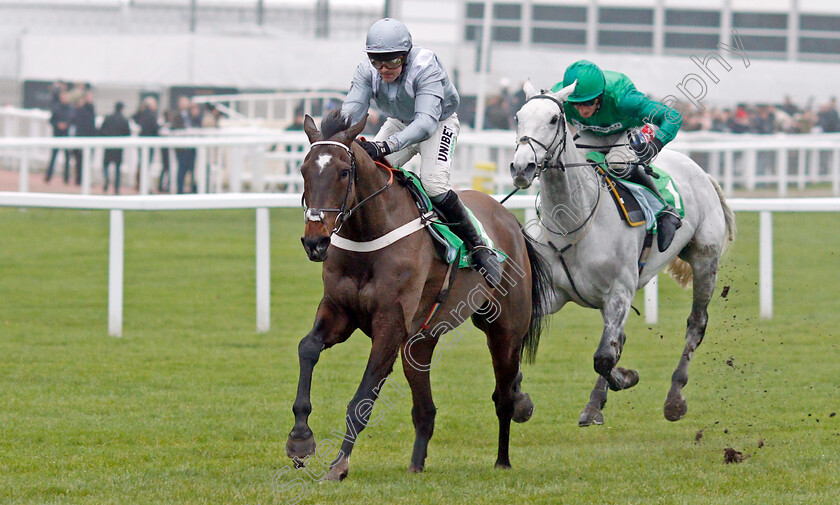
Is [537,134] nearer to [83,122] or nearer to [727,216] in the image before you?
[727,216]

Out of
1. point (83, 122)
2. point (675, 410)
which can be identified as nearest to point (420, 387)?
point (675, 410)

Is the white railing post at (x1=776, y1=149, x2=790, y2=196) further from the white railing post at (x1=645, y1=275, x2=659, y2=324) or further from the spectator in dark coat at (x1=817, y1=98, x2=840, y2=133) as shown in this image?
the white railing post at (x1=645, y1=275, x2=659, y2=324)

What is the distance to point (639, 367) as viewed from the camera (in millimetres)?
8297

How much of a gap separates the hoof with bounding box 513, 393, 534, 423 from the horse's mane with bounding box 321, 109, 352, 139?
189 cm

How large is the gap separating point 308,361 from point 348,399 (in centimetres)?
228

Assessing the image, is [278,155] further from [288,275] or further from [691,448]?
[691,448]

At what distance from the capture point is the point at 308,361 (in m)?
4.85

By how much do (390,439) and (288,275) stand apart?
595cm

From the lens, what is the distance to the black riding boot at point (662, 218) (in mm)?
6859

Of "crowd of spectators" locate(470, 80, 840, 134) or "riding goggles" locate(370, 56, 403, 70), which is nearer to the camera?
"riding goggles" locate(370, 56, 403, 70)

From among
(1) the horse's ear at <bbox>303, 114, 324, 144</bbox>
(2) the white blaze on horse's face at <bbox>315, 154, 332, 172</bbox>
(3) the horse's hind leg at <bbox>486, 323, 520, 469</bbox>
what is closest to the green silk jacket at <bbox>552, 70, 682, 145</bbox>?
(3) the horse's hind leg at <bbox>486, 323, 520, 469</bbox>

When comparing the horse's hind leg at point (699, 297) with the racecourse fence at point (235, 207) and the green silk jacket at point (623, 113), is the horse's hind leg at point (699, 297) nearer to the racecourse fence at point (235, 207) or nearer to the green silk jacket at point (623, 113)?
the green silk jacket at point (623, 113)

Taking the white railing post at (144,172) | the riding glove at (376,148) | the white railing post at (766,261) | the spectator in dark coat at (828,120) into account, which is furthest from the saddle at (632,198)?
the spectator in dark coat at (828,120)

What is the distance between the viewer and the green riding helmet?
6.51 metres
